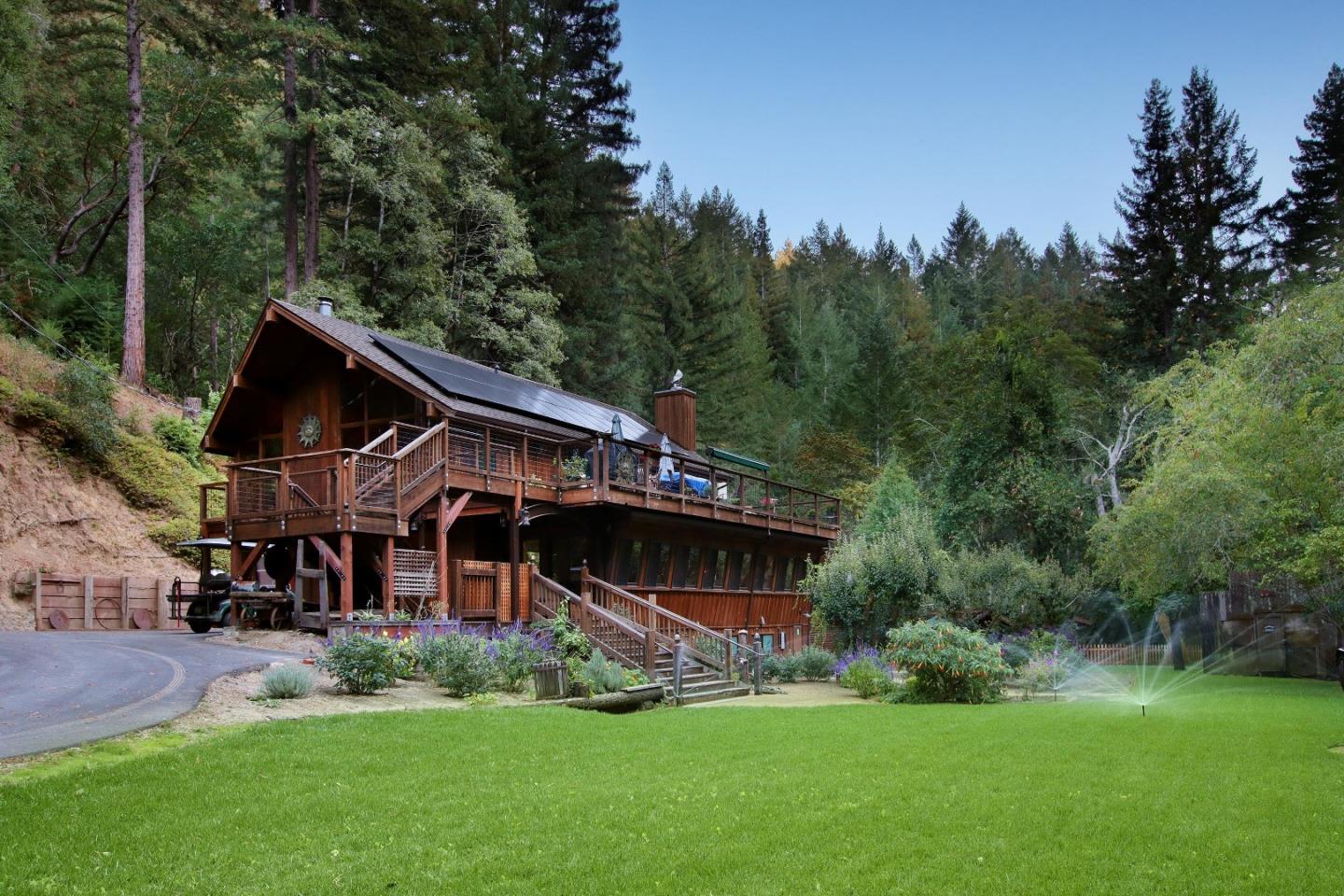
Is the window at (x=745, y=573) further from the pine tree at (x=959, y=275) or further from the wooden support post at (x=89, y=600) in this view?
the pine tree at (x=959, y=275)

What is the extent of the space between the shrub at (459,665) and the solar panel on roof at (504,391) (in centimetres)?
791

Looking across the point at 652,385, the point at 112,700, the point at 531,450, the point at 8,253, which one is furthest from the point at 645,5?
the point at 112,700

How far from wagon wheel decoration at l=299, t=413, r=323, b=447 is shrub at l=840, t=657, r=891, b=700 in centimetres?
1382

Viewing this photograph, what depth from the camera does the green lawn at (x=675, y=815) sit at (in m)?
5.93

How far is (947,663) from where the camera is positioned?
17.1 meters

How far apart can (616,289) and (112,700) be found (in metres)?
37.1

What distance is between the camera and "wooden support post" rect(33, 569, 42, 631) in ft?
72.4

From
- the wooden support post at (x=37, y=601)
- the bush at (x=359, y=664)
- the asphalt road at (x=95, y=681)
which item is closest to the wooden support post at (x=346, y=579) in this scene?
the asphalt road at (x=95, y=681)

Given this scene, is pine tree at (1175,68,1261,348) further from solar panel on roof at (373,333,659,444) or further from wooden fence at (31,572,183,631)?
wooden fence at (31,572,183,631)

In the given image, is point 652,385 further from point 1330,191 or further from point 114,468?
point 1330,191

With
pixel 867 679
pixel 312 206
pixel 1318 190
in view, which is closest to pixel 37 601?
pixel 312 206

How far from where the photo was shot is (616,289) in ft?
153

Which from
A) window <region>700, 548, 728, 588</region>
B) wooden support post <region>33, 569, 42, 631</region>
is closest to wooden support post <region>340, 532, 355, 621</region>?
wooden support post <region>33, 569, 42, 631</region>

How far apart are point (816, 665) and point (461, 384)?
11023mm
